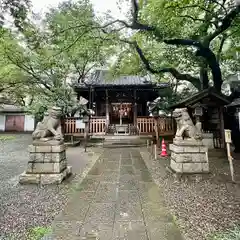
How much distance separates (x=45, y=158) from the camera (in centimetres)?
467

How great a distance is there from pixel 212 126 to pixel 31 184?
346 inches

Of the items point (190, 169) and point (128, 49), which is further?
point (128, 49)

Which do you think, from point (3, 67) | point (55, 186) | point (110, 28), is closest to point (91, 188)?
point (55, 186)

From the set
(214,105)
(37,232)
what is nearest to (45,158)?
(37,232)

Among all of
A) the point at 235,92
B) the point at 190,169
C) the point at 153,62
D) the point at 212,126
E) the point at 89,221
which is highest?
the point at 153,62

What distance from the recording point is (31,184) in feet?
14.8

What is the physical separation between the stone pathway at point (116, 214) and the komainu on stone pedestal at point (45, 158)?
83cm

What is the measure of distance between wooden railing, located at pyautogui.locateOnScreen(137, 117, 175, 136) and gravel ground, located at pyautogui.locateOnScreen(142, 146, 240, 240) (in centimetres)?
725

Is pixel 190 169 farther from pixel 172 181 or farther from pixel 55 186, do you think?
pixel 55 186

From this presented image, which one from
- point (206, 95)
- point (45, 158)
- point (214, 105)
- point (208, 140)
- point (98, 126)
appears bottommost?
point (45, 158)

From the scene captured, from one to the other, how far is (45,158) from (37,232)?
2.43 metres

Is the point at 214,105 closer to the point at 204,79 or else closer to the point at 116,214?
the point at 204,79

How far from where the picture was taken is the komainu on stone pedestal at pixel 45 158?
15.0ft

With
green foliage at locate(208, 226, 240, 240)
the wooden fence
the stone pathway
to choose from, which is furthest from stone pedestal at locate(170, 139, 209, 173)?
the wooden fence
